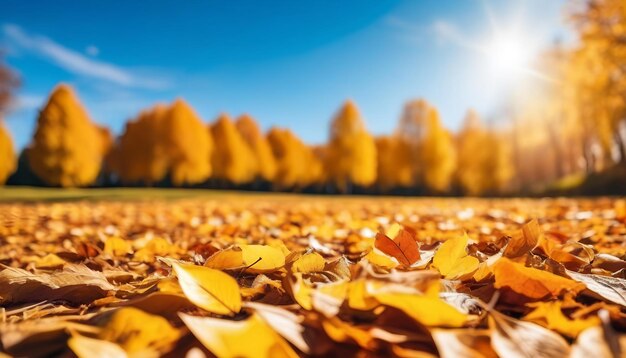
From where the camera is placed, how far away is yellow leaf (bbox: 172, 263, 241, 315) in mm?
704

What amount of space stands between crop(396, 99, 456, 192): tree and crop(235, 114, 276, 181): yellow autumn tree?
11.7 m

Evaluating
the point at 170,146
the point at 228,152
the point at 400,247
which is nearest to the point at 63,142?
the point at 170,146

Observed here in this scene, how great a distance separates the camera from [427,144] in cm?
3312

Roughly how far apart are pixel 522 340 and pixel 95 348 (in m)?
0.56

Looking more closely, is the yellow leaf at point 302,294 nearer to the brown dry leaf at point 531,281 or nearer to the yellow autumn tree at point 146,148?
the brown dry leaf at point 531,281

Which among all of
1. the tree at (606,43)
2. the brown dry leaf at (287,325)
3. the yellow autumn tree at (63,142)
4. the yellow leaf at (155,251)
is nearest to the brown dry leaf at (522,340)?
the brown dry leaf at (287,325)

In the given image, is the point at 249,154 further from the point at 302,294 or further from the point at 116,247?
the point at 302,294

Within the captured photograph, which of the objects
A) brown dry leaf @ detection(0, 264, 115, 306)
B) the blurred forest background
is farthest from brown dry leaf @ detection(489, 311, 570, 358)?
the blurred forest background

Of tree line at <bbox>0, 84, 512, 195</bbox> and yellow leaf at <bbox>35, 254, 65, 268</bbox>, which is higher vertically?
tree line at <bbox>0, 84, 512, 195</bbox>

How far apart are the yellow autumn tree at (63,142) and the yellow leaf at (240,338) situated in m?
32.9

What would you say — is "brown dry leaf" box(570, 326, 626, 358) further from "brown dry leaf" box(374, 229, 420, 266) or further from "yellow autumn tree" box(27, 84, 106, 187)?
"yellow autumn tree" box(27, 84, 106, 187)

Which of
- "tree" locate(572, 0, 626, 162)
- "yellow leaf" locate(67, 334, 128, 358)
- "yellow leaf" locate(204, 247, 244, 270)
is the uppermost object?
"tree" locate(572, 0, 626, 162)

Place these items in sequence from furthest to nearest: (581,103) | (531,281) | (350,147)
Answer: (350,147), (581,103), (531,281)

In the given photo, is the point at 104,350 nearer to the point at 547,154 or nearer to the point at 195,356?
the point at 195,356
